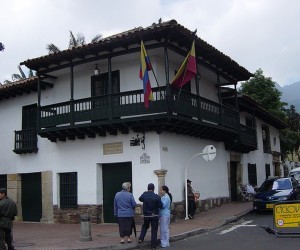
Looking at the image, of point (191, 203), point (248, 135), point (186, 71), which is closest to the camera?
point (186, 71)

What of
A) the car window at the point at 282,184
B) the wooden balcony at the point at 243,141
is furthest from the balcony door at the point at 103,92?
the car window at the point at 282,184

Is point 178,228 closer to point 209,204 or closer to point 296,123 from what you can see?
point 209,204

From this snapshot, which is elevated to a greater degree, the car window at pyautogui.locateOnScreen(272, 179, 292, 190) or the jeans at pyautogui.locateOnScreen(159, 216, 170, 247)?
the car window at pyautogui.locateOnScreen(272, 179, 292, 190)

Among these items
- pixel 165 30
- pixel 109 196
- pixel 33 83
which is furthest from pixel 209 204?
pixel 33 83

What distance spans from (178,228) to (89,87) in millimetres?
7243

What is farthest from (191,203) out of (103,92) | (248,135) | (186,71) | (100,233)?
(248,135)

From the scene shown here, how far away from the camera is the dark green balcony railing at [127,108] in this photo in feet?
47.5

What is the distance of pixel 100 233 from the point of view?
13375mm

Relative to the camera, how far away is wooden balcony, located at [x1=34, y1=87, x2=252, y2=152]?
47.6 feet

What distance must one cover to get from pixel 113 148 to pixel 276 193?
22.9 ft

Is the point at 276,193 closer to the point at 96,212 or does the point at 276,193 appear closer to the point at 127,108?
the point at 127,108

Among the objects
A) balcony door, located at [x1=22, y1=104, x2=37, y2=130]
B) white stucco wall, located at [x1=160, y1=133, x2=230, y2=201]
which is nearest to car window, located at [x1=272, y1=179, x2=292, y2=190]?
white stucco wall, located at [x1=160, y1=133, x2=230, y2=201]

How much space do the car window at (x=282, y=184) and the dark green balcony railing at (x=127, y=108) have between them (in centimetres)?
352

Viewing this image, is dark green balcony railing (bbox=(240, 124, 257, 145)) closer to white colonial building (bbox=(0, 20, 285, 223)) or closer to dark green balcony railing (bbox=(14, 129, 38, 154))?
white colonial building (bbox=(0, 20, 285, 223))
